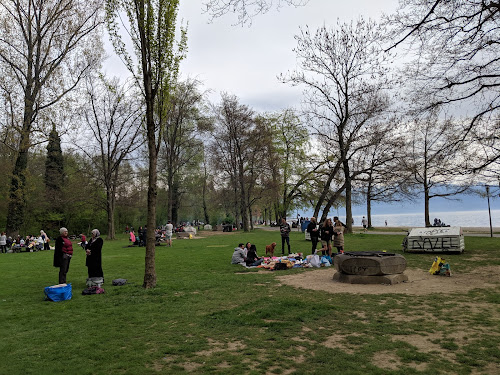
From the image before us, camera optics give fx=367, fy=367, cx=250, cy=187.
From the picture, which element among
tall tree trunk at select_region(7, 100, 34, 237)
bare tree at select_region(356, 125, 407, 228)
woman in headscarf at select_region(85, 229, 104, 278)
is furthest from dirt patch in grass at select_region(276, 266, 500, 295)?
tall tree trunk at select_region(7, 100, 34, 237)

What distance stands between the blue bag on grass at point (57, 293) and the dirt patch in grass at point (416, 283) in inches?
230

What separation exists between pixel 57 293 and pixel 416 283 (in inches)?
370

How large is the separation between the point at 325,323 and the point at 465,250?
1388cm

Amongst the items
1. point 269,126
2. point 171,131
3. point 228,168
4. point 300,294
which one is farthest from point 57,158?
point 300,294

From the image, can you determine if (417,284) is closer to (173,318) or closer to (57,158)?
(173,318)

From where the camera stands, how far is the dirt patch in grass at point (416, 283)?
9.27m

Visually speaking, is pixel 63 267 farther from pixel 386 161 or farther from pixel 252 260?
pixel 386 161

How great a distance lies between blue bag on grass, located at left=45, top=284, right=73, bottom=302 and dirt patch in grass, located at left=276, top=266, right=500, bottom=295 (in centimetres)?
583

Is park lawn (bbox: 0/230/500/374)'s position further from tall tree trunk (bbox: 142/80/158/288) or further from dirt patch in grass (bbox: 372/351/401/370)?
tall tree trunk (bbox: 142/80/158/288)

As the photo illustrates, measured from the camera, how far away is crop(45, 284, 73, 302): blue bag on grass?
29.7ft

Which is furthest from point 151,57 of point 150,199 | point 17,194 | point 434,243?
point 17,194

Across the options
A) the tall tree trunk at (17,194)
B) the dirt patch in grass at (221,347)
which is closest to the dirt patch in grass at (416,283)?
the dirt patch in grass at (221,347)

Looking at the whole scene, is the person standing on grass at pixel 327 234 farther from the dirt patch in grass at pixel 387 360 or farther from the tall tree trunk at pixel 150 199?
the dirt patch in grass at pixel 387 360

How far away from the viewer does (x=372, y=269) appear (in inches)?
405
